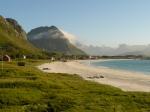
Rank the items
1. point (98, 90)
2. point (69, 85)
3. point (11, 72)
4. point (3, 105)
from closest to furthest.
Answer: point (3, 105) < point (98, 90) < point (69, 85) < point (11, 72)

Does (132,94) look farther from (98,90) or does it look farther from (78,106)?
(78,106)

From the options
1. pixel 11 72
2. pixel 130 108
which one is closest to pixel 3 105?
pixel 130 108

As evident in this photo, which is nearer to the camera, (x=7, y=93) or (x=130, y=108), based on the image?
(x=130, y=108)

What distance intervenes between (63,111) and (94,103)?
172 inches

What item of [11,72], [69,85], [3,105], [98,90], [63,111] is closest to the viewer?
[63,111]

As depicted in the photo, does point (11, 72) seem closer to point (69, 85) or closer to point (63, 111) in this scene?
point (69, 85)

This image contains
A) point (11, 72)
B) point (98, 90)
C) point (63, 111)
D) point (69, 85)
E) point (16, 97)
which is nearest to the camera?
point (63, 111)

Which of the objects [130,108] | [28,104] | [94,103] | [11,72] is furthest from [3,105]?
[11,72]

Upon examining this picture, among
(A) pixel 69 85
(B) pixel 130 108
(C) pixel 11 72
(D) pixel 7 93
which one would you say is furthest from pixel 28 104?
(C) pixel 11 72

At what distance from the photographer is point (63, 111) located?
1422 inches

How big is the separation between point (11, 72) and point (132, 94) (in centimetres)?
3182

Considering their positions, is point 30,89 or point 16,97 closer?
point 16,97

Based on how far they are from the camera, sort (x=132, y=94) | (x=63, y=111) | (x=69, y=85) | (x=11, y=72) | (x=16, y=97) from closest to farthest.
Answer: (x=63, y=111)
(x=16, y=97)
(x=132, y=94)
(x=69, y=85)
(x=11, y=72)

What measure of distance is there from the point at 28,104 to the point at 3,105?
8.21ft
